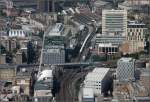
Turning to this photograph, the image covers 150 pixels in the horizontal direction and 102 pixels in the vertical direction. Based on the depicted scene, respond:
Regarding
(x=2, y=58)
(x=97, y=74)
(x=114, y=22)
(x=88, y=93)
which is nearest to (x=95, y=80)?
(x=97, y=74)

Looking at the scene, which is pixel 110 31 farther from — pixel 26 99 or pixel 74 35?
pixel 26 99

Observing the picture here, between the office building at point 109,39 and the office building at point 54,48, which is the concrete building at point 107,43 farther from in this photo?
the office building at point 54,48

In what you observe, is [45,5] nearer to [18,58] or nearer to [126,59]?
[18,58]

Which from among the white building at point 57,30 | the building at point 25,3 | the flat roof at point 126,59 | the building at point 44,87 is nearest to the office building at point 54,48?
the white building at point 57,30

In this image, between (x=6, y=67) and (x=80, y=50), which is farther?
(x=80, y=50)

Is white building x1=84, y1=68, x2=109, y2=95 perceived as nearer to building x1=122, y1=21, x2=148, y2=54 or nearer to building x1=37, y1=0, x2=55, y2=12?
building x1=122, y1=21, x2=148, y2=54

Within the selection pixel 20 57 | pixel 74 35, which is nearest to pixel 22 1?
pixel 74 35
